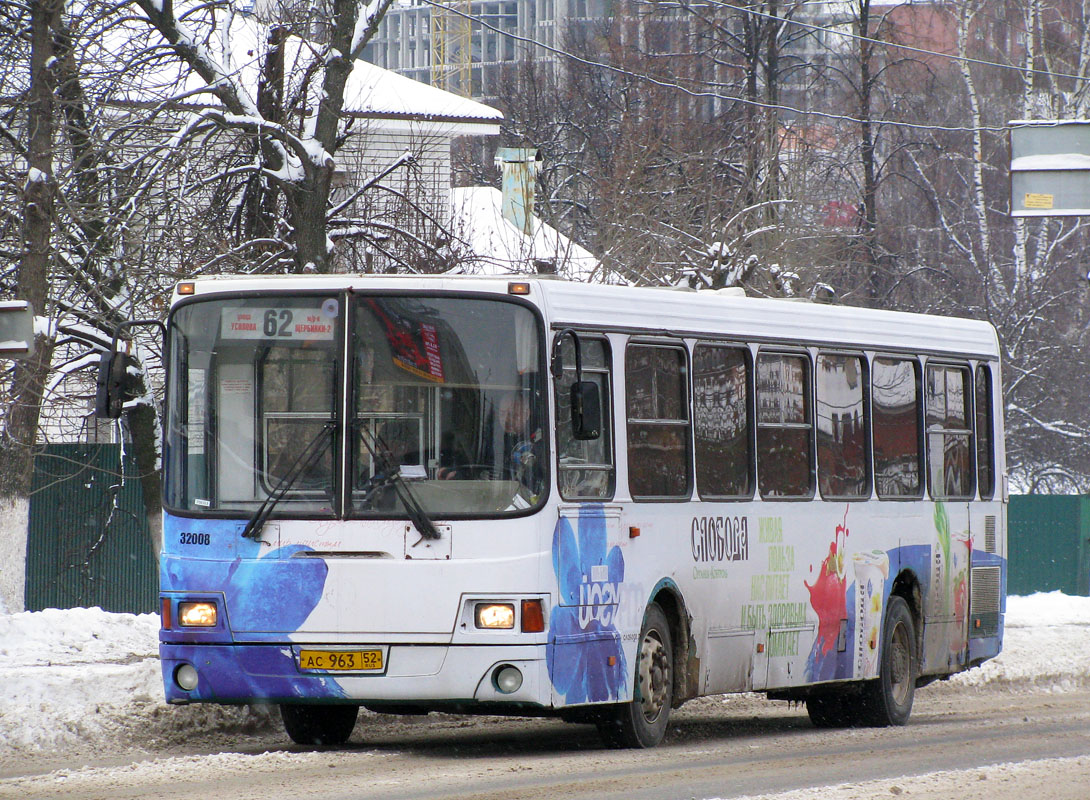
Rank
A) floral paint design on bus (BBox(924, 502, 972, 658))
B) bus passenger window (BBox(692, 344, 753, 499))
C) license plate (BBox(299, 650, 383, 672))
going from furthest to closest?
floral paint design on bus (BBox(924, 502, 972, 658))
bus passenger window (BBox(692, 344, 753, 499))
license plate (BBox(299, 650, 383, 672))

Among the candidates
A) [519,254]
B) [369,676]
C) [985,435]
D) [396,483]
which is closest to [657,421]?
[396,483]

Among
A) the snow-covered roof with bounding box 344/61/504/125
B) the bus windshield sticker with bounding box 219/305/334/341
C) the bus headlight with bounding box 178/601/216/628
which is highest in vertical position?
the snow-covered roof with bounding box 344/61/504/125

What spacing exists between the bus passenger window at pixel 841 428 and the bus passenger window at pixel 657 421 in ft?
5.81

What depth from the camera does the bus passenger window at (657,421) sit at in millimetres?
10688

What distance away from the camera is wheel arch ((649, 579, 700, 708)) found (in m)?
11.0

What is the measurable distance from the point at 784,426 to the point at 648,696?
2.36 meters

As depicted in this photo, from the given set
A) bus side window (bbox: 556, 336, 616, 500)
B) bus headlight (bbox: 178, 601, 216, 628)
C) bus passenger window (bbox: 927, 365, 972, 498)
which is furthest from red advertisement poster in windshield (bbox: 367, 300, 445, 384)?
bus passenger window (bbox: 927, 365, 972, 498)

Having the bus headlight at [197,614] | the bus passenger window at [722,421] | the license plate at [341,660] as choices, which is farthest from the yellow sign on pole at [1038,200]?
the bus headlight at [197,614]

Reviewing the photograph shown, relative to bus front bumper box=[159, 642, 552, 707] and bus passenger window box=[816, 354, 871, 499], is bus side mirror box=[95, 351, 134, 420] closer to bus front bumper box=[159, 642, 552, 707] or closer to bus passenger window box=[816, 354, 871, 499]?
bus front bumper box=[159, 642, 552, 707]

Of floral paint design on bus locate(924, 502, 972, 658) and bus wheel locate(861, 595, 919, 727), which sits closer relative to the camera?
bus wheel locate(861, 595, 919, 727)

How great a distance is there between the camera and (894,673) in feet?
44.7

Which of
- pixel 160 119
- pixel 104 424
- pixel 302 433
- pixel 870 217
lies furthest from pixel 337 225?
pixel 870 217

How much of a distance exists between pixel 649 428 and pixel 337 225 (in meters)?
9.04

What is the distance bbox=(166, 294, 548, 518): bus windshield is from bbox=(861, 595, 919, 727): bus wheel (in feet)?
→ 15.2
